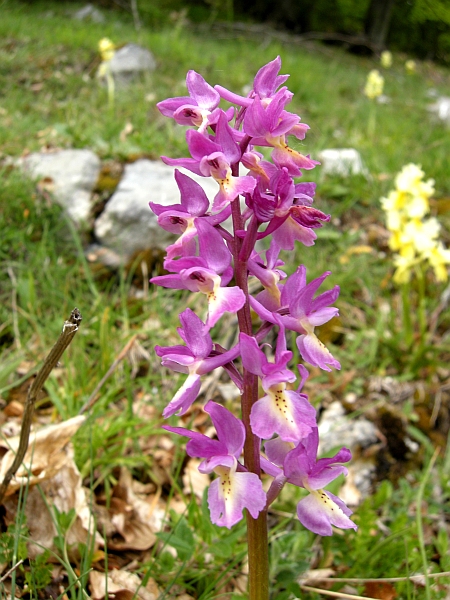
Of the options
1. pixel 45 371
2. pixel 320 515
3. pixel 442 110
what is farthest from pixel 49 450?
pixel 442 110

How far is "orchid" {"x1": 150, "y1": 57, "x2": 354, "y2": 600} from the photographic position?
0.95 metres

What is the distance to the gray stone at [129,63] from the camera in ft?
23.4

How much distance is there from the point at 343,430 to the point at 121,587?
130 cm

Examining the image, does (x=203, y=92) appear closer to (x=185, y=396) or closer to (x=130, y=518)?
A: (x=185, y=396)

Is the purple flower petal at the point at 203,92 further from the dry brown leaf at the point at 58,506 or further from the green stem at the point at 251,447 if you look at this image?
the dry brown leaf at the point at 58,506

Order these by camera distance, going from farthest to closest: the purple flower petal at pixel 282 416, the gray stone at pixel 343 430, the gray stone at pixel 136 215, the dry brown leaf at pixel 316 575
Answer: the gray stone at pixel 136 215 → the gray stone at pixel 343 430 → the dry brown leaf at pixel 316 575 → the purple flower petal at pixel 282 416

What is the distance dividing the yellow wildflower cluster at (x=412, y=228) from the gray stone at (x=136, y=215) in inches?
42.6

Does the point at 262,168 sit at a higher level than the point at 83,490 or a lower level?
higher

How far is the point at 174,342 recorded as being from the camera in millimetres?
2561

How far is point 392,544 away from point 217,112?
1511mm

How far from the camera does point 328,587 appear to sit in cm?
170

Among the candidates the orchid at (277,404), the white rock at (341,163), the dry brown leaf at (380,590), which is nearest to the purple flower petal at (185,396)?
the orchid at (277,404)

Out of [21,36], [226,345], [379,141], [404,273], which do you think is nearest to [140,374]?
[226,345]

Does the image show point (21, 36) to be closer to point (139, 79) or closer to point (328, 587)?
point (139, 79)
